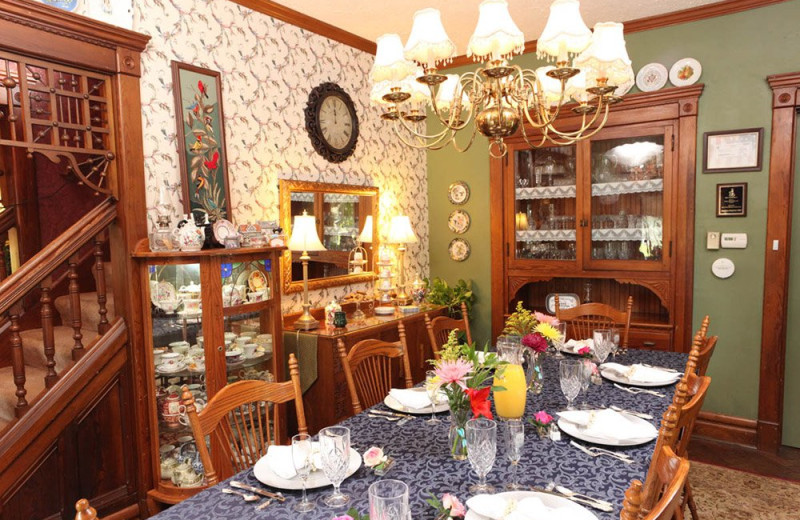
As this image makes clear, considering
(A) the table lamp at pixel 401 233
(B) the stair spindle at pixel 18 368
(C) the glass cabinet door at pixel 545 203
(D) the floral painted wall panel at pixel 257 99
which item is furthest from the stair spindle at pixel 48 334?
(C) the glass cabinet door at pixel 545 203

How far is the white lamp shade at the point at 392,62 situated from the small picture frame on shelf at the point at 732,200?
8.19 ft

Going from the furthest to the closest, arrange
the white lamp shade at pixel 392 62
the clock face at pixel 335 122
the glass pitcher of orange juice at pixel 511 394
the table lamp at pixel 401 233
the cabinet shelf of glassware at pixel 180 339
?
the table lamp at pixel 401 233 < the clock face at pixel 335 122 < the cabinet shelf of glassware at pixel 180 339 < the white lamp shade at pixel 392 62 < the glass pitcher of orange juice at pixel 511 394

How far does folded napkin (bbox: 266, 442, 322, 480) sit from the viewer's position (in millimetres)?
1415

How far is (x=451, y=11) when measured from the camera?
3363 mm

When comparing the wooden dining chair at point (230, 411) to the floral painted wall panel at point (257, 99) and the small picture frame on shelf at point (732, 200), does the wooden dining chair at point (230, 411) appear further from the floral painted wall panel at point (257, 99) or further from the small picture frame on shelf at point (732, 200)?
the small picture frame on shelf at point (732, 200)

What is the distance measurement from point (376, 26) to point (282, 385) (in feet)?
9.03

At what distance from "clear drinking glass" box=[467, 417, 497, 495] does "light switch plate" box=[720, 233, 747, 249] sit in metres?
2.84

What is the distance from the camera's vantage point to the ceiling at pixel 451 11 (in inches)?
128

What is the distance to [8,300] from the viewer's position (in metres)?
2.07

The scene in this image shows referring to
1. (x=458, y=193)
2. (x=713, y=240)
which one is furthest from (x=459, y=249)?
(x=713, y=240)

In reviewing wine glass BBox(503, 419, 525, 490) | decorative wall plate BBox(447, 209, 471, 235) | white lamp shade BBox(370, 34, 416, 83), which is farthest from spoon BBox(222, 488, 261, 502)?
decorative wall plate BBox(447, 209, 471, 235)

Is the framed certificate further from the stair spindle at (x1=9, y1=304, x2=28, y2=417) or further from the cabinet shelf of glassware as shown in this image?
the stair spindle at (x1=9, y1=304, x2=28, y2=417)

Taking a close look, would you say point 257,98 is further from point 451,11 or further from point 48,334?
point 48,334

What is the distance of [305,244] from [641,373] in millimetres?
2000
